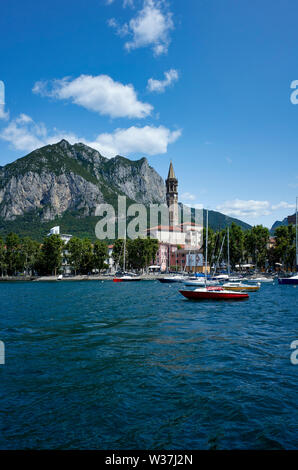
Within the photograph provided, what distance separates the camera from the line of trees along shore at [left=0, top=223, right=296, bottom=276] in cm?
10325

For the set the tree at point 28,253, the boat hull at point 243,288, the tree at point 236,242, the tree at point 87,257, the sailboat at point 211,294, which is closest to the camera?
the sailboat at point 211,294

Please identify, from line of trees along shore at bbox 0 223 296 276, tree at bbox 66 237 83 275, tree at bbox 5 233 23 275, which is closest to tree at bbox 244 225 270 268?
line of trees along shore at bbox 0 223 296 276

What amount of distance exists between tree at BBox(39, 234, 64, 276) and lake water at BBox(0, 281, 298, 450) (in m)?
88.9

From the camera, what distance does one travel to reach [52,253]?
10681 centimetres

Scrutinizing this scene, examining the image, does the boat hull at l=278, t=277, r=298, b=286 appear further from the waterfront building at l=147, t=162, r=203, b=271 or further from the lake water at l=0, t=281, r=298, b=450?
the waterfront building at l=147, t=162, r=203, b=271

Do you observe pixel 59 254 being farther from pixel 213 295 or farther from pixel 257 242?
pixel 213 295

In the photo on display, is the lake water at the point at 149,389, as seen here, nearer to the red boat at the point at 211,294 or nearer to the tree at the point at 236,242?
the red boat at the point at 211,294

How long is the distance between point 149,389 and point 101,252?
329 feet

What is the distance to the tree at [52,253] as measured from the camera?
A: 106250 millimetres

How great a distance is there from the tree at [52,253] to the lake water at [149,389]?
88927 mm

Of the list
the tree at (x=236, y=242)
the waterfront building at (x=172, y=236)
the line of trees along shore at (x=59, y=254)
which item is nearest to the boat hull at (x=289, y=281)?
the tree at (x=236, y=242)

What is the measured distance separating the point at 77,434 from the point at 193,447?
8.35 feet

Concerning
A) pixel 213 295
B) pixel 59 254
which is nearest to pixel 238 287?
pixel 213 295
